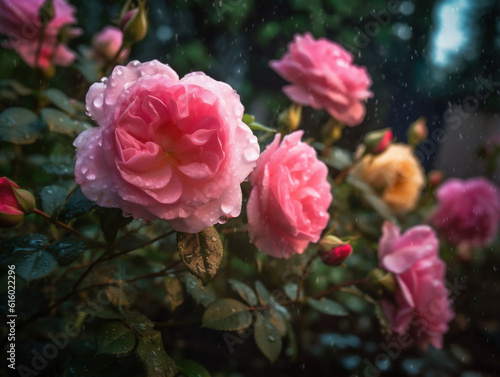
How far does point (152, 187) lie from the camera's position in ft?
1.05

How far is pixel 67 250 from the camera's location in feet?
1.33

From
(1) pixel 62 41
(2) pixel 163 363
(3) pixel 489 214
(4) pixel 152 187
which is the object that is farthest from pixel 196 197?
(3) pixel 489 214

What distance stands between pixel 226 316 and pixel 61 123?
33 centimetres

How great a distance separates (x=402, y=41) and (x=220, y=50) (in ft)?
2.75

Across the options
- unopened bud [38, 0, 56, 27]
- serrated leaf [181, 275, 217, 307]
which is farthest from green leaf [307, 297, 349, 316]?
unopened bud [38, 0, 56, 27]

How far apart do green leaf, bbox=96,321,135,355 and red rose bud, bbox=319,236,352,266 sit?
24cm

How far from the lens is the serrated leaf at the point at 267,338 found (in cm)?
47

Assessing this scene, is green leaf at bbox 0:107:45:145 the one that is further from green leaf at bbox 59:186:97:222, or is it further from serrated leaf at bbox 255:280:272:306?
serrated leaf at bbox 255:280:272:306

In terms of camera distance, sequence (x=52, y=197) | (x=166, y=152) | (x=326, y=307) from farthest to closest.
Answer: (x=326, y=307) → (x=52, y=197) → (x=166, y=152)

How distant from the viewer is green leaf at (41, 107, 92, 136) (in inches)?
20.5

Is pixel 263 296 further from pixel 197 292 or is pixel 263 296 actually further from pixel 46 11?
pixel 46 11

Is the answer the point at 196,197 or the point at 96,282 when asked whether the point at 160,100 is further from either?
the point at 96,282

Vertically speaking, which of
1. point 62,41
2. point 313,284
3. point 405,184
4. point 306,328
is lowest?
point 306,328

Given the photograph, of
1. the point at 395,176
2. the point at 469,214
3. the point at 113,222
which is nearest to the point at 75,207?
the point at 113,222
